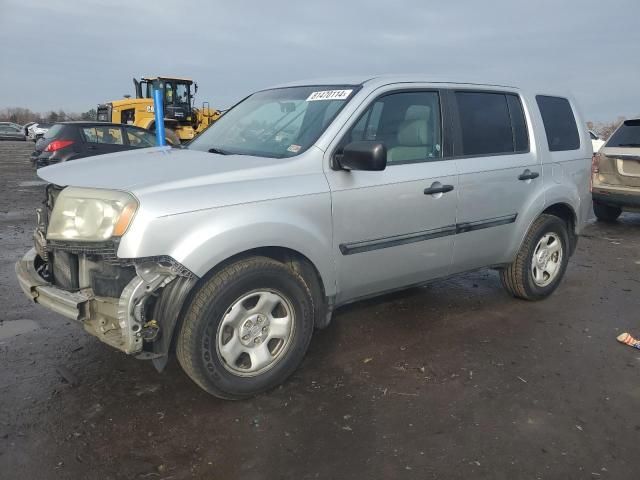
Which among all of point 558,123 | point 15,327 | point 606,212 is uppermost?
point 558,123

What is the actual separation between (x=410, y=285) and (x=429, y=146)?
1021 millimetres

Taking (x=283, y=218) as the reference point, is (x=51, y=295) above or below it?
below

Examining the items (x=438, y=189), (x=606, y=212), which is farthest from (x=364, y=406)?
(x=606, y=212)

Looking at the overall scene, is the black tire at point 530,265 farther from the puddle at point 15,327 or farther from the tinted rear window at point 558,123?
the puddle at point 15,327

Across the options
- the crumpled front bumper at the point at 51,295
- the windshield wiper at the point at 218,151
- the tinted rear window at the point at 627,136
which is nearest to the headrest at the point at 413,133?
the windshield wiper at the point at 218,151

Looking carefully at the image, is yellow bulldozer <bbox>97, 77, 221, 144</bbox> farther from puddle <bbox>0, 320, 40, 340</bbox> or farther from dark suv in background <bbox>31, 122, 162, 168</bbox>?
puddle <bbox>0, 320, 40, 340</bbox>

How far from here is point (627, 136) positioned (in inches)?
338

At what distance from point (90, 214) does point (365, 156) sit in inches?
60.2

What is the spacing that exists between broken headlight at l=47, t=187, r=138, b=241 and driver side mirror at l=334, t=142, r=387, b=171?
1249mm

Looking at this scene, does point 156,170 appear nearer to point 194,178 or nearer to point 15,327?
point 194,178

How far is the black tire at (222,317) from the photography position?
2.81m

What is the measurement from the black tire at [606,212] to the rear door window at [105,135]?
9640mm

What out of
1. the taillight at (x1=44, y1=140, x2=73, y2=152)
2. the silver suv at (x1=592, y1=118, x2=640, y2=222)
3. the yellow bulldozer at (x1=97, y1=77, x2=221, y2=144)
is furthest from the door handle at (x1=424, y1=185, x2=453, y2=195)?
the yellow bulldozer at (x1=97, y1=77, x2=221, y2=144)

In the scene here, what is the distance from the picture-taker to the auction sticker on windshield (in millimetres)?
3570
